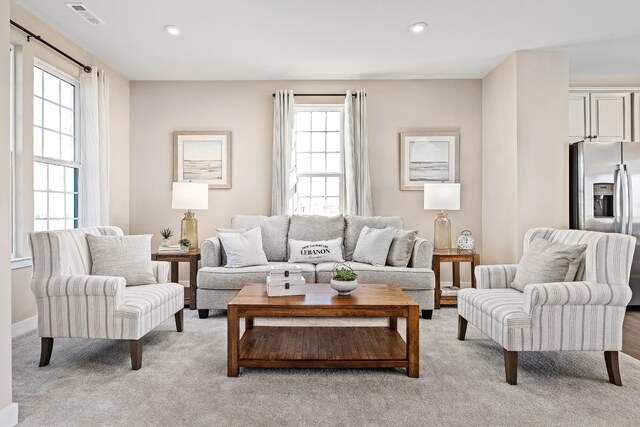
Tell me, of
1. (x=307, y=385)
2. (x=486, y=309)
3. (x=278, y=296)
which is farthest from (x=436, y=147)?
(x=307, y=385)

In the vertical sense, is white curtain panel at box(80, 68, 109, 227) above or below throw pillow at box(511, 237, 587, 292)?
above

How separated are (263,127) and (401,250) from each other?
231 cm

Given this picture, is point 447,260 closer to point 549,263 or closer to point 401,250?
point 401,250

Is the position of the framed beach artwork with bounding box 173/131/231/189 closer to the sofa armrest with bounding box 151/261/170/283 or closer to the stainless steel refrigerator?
the sofa armrest with bounding box 151/261/170/283

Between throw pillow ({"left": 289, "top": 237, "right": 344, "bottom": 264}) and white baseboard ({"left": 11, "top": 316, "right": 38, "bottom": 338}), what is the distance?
90.7 inches

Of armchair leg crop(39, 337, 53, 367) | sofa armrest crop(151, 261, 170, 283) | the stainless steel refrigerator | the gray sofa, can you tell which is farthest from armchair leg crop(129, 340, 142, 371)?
the stainless steel refrigerator

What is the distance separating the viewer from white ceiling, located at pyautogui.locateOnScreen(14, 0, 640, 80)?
10.5 ft

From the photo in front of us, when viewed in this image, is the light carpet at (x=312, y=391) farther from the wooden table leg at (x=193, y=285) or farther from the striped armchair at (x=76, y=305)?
the wooden table leg at (x=193, y=285)

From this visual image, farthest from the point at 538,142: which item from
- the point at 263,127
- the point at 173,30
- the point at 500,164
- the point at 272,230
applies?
the point at 173,30

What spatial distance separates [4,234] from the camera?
6.04 ft

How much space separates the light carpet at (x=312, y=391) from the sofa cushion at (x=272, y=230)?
156 cm

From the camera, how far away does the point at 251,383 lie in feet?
7.53

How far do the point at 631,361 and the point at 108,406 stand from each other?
323 centimetres

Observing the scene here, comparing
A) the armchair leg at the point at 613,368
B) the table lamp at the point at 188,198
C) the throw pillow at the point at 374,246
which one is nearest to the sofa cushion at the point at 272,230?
the table lamp at the point at 188,198
